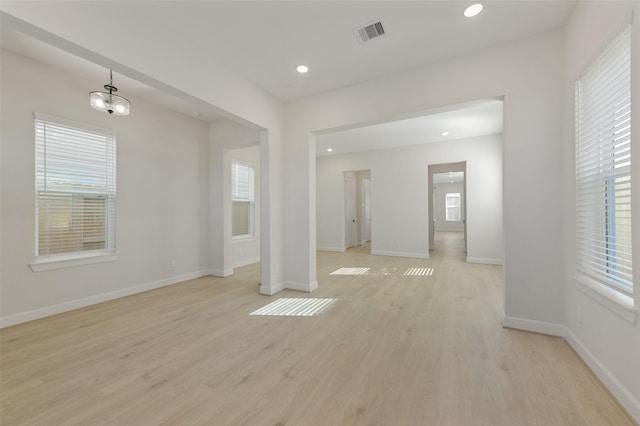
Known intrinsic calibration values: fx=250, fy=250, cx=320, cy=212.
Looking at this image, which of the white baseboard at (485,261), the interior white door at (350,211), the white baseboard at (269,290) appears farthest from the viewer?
the interior white door at (350,211)

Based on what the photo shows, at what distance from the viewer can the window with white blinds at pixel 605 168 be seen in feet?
5.49

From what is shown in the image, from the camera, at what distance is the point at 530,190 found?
2.56 metres

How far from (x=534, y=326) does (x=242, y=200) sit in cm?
537

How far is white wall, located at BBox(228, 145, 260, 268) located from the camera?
5.56m

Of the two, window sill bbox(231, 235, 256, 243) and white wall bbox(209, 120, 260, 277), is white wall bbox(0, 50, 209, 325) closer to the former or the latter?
white wall bbox(209, 120, 260, 277)

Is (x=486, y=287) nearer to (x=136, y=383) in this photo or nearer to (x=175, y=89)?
(x=136, y=383)

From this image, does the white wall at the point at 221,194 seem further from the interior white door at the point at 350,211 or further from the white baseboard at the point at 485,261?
the white baseboard at the point at 485,261

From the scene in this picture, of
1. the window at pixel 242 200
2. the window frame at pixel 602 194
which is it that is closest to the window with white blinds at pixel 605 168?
the window frame at pixel 602 194

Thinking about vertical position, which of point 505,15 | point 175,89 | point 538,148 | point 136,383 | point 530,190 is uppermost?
point 505,15

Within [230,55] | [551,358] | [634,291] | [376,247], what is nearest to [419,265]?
[376,247]

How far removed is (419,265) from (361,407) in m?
4.62

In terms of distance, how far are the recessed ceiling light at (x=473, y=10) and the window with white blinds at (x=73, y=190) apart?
4.73m

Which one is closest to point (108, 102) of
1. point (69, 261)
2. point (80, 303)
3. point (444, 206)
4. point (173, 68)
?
point (173, 68)

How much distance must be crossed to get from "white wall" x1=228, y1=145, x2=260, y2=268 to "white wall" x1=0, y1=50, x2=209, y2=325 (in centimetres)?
62
